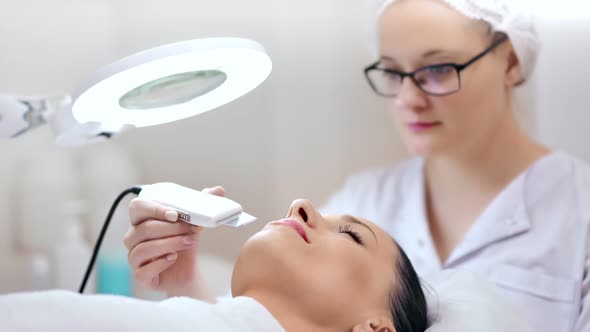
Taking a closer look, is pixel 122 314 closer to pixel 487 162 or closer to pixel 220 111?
pixel 220 111

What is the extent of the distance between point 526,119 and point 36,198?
50.9 inches

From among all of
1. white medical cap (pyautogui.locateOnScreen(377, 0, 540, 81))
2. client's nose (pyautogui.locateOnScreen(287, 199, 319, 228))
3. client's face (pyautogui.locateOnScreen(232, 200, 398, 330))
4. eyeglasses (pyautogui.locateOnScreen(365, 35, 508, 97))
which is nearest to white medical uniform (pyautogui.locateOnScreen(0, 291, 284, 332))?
client's face (pyautogui.locateOnScreen(232, 200, 398, 330))

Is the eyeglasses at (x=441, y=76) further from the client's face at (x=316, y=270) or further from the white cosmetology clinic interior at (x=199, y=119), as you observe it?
the client's face at (x=316, y=270)

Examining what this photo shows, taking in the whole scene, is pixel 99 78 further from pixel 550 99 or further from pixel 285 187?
pixel 550 99

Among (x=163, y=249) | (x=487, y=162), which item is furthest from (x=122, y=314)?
(x=487, y=162)

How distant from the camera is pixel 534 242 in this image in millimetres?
1561

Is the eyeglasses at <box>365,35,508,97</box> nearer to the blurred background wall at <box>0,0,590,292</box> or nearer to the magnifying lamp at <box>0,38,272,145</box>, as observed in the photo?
the blurred background wall at <box>0,0,590,292</box>

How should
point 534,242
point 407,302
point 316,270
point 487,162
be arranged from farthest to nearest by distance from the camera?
point 487,162
point 534,242
point 407,302
point 316,270

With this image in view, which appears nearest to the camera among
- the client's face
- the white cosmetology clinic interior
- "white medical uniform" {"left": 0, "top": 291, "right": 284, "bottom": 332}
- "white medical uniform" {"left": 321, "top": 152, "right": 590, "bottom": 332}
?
"white medical uniform" {"left": 0, "top": 291, "right": 284, "bottom": 332}

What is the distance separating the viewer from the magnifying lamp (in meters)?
0.99

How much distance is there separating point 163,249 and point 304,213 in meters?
0.22

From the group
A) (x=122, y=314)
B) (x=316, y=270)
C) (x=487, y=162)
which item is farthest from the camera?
(x=487, y=162)

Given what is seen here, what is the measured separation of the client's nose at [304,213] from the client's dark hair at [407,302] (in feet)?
0.51

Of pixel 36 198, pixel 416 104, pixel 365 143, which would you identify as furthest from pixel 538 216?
pixel 36 198
